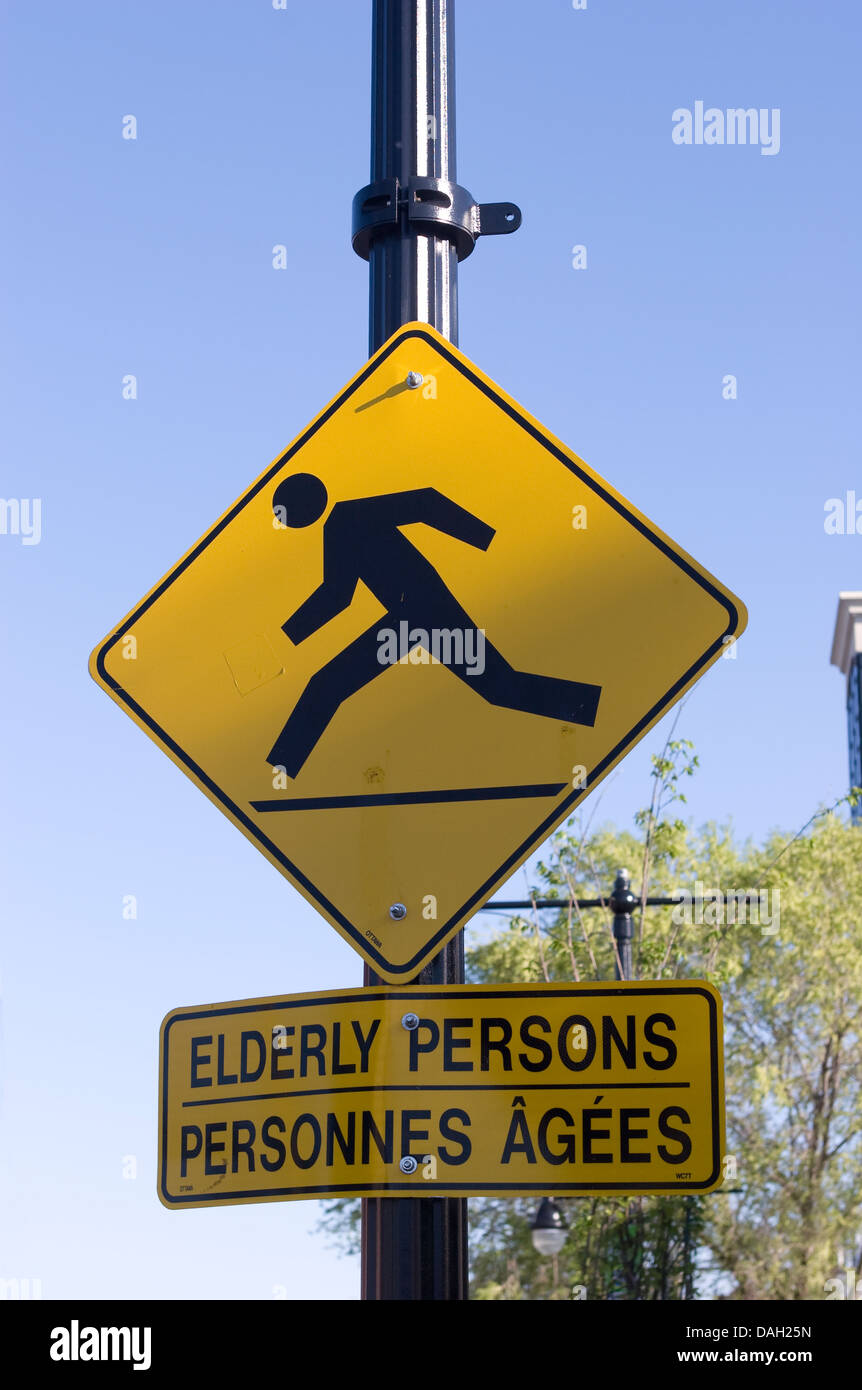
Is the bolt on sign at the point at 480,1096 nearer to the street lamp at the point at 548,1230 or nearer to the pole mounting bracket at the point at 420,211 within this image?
the pole mounting bracket at the point at 420,211

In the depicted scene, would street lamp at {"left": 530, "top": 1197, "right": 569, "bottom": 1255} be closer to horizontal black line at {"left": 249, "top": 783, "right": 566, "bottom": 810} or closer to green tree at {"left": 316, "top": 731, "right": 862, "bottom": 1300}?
green tree at {"left": 316, "top": 731, "right": 862, "bottom": 1300}

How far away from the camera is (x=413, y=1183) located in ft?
8.62

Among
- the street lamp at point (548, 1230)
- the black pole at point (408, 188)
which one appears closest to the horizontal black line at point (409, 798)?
the black pole at point (408, 188)

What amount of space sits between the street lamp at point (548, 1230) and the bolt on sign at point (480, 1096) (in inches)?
522

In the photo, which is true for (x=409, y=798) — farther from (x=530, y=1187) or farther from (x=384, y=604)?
(x=530, y=1187)

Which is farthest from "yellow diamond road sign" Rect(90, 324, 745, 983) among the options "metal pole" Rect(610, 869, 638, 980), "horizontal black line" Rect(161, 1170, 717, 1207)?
"metal pole" Rect(610, 869, 638, 980)

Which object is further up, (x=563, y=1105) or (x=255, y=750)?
(x=255, y=750)

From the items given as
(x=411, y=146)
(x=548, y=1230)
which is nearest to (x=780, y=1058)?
(x=548, y=1230)

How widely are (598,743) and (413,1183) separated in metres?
0.83

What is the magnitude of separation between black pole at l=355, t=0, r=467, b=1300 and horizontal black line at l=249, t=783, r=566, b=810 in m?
0.27

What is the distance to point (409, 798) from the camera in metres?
2.81
